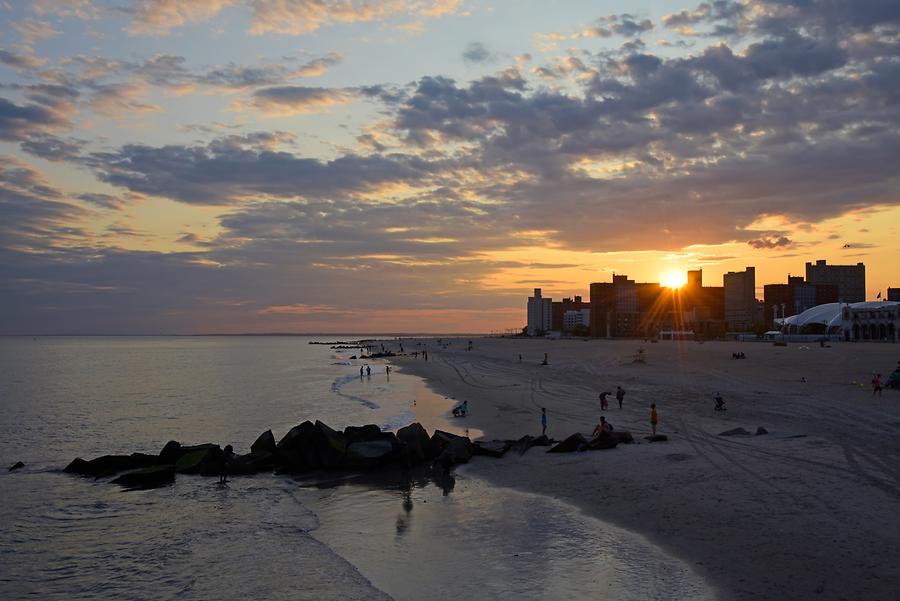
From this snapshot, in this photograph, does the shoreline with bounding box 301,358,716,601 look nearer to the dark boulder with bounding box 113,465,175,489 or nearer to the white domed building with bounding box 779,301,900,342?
the dark boulder with bounding box 113,465,175,489

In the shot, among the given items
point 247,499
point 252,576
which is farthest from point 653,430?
point 252,576

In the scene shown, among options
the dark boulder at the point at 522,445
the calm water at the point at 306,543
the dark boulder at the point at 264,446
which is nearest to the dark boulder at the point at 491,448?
the dark boulder at the point at 522,445

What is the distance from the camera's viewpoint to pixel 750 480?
19906 mm

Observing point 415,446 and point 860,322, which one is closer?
point 415,446

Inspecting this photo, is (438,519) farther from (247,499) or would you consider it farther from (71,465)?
(71,465)

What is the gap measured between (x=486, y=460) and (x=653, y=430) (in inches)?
346

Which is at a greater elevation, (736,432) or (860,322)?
(860,322)

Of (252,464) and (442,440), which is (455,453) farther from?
(252,464)

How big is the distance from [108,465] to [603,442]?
21518 millimetres

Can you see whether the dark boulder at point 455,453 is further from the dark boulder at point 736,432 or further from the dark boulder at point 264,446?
the dark boulder at point 736,432

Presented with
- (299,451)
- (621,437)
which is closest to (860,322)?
(621,437)

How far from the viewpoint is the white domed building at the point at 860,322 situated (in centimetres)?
13775

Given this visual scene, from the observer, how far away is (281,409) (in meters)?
51.8

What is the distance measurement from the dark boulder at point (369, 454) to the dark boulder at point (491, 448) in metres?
3.63
